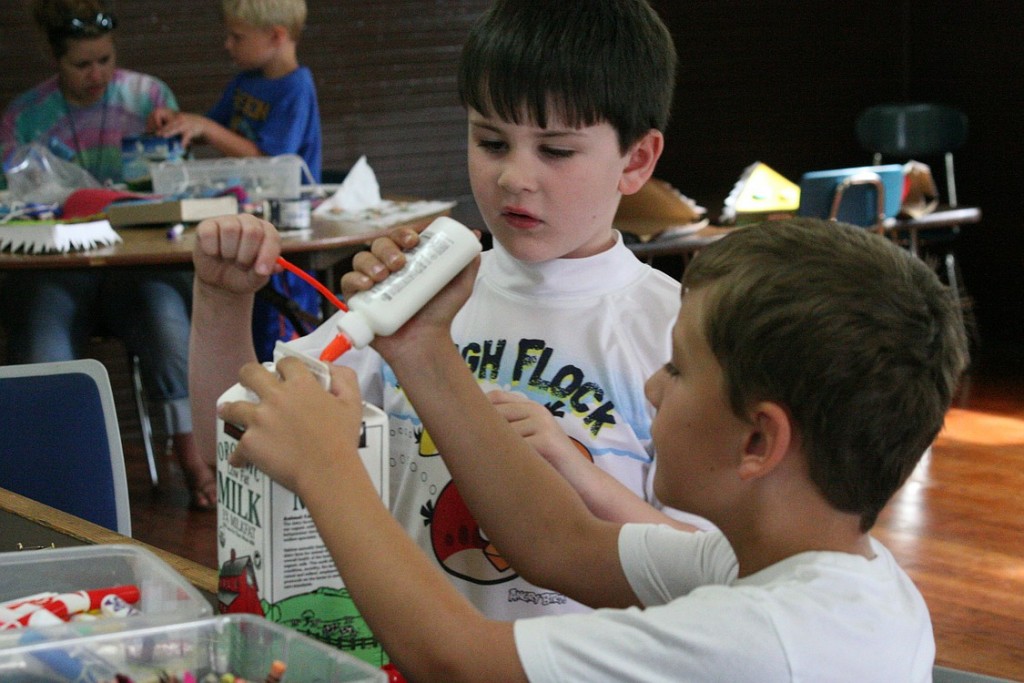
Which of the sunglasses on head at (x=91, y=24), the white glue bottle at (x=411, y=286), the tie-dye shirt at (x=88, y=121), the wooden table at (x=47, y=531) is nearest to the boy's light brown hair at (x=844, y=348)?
the white glue bottle at (x=411, y=286)

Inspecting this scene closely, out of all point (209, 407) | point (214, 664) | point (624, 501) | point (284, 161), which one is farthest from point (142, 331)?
point (214, 664)

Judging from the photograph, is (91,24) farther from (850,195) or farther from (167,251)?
(850,195)

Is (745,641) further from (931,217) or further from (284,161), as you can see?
(931,217)

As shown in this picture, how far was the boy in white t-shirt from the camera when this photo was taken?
0.78 meters

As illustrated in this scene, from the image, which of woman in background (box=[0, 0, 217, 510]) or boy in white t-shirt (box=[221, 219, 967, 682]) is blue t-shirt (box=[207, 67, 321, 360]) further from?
boy in white t-shirt (box=[221, 219, 967, 682])

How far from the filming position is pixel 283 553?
83 cm

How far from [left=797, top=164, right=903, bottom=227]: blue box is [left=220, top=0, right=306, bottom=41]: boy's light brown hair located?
1.97m

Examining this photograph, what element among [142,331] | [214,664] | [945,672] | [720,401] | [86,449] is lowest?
[142,331]

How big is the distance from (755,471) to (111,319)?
322 centimetres

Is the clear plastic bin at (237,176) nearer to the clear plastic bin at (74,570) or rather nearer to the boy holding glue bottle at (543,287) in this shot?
the boy holding glue bottle at (543,287)

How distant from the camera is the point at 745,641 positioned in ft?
2.52

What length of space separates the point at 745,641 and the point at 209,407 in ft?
2.35

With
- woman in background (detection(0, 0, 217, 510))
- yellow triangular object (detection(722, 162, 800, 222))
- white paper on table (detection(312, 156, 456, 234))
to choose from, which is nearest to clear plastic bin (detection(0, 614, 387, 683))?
white paper on table (detection(312, 156, 456, 234))

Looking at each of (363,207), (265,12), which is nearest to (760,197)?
(363,207)
